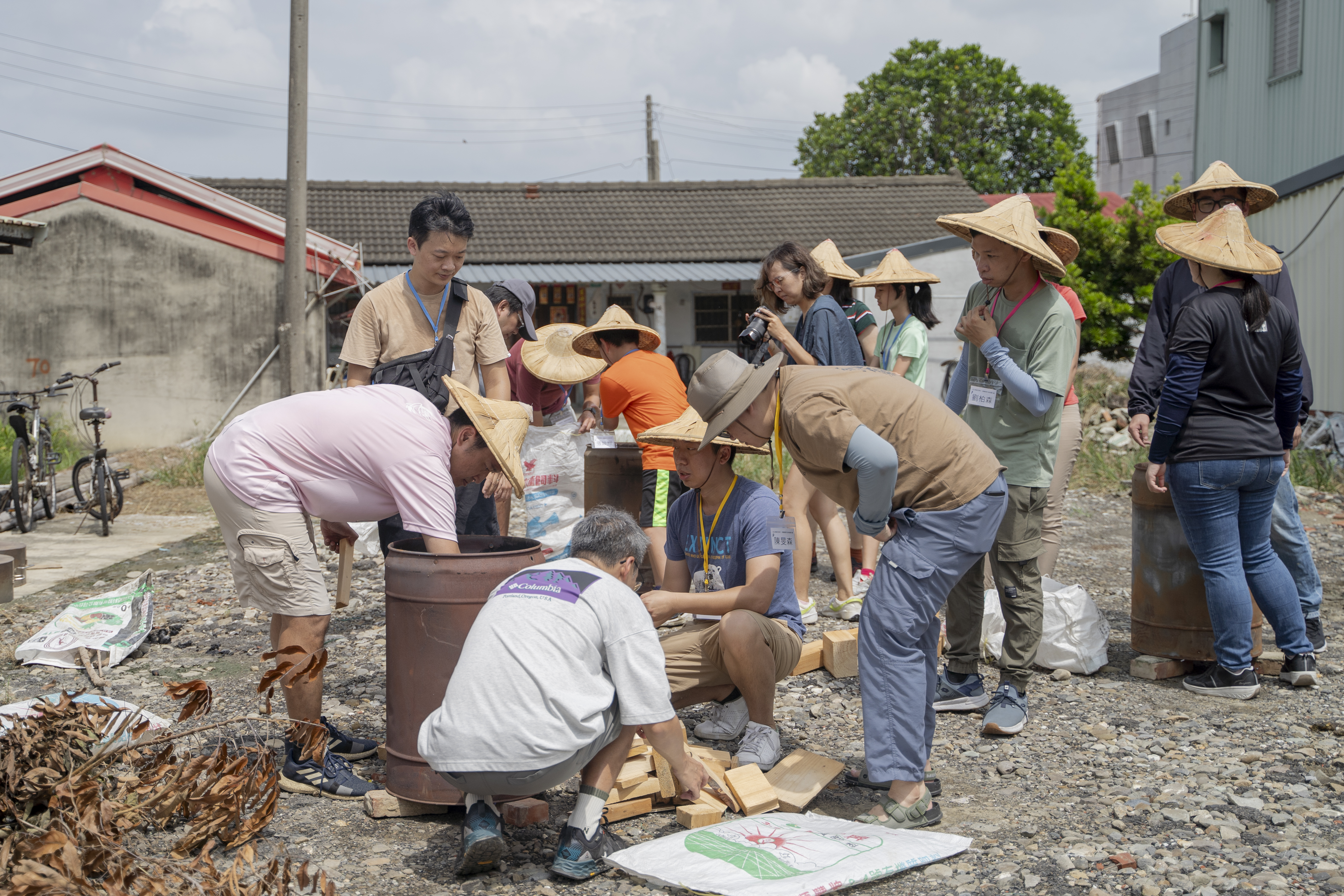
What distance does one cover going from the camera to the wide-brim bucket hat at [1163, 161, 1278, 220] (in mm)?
5043

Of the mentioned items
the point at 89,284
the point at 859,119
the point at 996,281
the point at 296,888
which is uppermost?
the point at 859,119

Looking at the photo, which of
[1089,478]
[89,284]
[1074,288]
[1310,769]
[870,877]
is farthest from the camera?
[1074,288]

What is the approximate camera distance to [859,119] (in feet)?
122

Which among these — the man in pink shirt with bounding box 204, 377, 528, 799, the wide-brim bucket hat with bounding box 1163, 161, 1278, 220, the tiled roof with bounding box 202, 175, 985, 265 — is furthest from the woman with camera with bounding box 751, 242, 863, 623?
the tiled roof with bounding box 202, 175, 985, 265

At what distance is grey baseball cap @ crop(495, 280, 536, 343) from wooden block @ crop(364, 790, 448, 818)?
3452 millimetres

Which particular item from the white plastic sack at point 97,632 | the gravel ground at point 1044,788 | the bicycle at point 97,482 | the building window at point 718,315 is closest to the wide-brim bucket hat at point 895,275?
the gravel ground at point 1044,788

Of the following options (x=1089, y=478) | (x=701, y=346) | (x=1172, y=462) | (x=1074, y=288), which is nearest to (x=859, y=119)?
(x=701, y=346)

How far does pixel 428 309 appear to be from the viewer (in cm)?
482

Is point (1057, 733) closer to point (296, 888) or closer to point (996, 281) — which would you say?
point (996, 281)

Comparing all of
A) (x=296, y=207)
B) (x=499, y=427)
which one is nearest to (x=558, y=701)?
(x=499, y=427)

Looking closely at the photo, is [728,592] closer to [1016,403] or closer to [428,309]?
[1016,403]

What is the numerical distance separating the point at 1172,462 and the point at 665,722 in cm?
282

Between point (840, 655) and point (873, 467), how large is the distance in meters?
2.16

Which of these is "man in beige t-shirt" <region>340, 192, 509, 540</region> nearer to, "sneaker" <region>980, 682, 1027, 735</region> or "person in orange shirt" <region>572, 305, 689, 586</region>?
"person in orange shirt" <region>572, 305, 689, 586</region>
